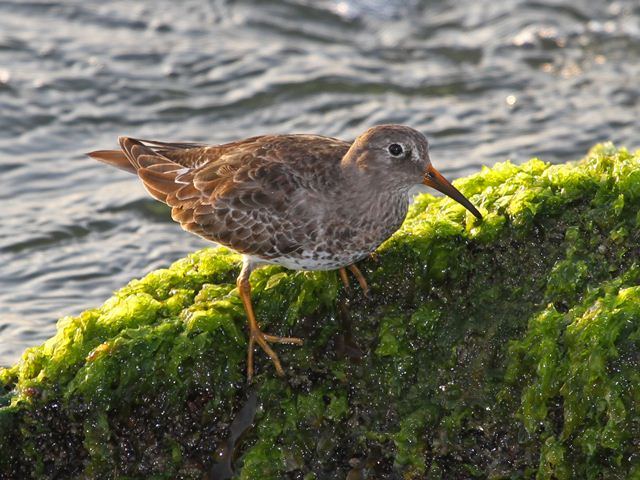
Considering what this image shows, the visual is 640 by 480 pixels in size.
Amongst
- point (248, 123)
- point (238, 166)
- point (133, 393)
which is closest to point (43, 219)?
point (248, 123)

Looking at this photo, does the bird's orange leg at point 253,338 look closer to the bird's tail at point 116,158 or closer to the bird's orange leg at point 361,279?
the bird's orange leg at point 361,279

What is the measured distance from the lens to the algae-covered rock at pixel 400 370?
15.2ft

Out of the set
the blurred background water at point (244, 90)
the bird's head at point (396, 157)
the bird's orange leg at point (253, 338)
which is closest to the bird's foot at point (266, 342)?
the bird's orange leg at point (253, 338)

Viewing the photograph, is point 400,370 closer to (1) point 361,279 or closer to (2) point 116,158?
(1) point 361,279

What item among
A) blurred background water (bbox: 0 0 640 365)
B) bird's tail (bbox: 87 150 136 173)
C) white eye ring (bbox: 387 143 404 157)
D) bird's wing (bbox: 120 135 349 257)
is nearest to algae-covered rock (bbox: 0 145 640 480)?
bird's wing (bbox: 120 135 349 257)

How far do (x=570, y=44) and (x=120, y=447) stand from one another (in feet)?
28.1

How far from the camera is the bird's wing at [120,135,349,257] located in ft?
18.3

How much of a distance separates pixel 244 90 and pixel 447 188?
223 inches

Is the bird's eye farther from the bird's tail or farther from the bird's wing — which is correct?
the bird's tail

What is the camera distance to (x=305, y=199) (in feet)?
18.4

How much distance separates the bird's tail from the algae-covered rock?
54.8 inches

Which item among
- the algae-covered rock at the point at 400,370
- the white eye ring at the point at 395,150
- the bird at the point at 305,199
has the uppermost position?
the white eye ring at the point at 395,150

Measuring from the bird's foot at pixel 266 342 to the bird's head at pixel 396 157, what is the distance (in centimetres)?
114

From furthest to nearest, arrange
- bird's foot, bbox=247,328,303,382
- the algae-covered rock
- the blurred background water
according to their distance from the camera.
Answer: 1. the blurred background water
2. bird's foot, bbox=247,328,303,382
3. the algae-covered rock
